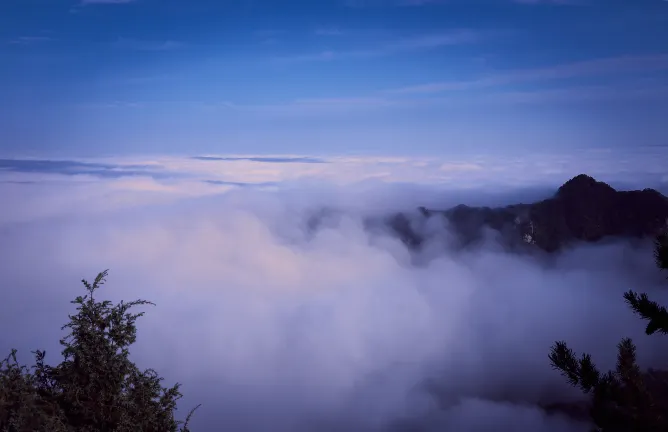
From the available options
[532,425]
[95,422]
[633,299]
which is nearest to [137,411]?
[95,422]

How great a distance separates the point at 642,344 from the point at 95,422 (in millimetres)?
212442

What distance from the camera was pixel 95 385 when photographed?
11820 millimetres

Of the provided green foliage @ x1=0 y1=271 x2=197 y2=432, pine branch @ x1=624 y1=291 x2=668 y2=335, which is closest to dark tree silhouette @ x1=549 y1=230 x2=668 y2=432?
pine branch @ x1=624 y1=291 x2=668 y2=335

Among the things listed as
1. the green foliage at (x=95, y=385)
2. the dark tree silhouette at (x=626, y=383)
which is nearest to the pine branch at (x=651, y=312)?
the dark tree silhouette at (x=626, y=383)

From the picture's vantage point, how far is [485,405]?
180 metres

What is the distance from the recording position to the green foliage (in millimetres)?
11305

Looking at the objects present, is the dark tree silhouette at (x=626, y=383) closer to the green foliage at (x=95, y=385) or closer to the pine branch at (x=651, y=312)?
the pine branch at (x=651, y=312)

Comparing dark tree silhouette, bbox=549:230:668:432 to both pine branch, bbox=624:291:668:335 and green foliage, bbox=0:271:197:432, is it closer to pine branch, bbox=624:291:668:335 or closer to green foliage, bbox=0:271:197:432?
pine branch, bbox=624:291:668:335

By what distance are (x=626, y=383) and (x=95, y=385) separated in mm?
11289

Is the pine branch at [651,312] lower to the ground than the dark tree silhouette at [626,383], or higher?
higher

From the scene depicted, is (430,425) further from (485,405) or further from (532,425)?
(532,425)

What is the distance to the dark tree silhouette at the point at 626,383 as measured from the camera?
36.4 ft

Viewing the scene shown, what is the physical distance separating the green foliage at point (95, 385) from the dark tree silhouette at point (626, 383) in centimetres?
869

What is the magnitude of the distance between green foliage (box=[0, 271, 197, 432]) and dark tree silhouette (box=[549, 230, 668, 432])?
869 centimetres
